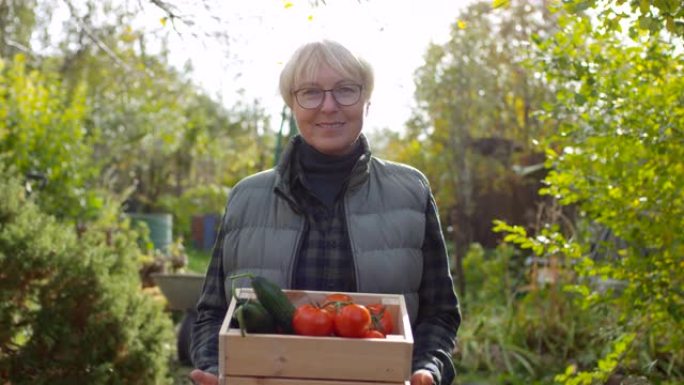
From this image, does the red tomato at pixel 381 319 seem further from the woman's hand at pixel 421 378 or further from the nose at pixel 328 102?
the nose at pixel 328 102

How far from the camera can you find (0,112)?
25.8ft

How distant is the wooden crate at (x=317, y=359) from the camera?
1946 millimetres

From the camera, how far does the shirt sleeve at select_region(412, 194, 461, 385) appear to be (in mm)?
2441

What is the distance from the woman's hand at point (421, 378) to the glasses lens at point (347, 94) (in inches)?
27.7

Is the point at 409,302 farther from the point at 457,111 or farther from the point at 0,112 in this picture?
the point at 457,111

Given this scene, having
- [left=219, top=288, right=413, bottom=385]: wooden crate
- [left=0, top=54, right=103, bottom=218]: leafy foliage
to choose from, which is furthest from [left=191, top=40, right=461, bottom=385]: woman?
[left=0, top=54, right=103, bottom=218]: leafy foliage

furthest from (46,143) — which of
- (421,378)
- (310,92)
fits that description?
(421,378)

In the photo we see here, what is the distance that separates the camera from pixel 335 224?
2.47 metres

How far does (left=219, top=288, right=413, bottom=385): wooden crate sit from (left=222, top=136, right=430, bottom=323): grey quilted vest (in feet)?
1.47

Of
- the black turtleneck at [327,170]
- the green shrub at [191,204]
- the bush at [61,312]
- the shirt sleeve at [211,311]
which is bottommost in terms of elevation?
the green shrub at [191,204]

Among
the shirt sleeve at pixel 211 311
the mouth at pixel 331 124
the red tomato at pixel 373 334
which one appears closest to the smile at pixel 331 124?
the mouth at pixel 331 124

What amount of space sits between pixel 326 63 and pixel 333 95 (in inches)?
3.3

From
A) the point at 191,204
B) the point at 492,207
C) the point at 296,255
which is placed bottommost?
the point at 191,204

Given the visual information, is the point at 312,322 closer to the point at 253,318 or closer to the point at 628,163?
the point at 253,318
